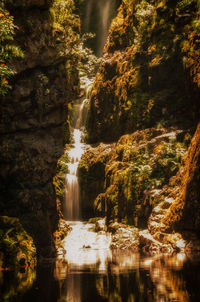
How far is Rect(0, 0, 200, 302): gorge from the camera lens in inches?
338

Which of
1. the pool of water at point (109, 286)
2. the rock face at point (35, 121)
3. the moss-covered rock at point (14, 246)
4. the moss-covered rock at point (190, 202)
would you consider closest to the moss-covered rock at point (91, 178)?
the rock face at point (35, 121)

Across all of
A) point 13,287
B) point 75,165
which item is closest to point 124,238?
point 75,165

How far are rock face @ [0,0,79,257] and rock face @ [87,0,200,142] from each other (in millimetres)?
5448

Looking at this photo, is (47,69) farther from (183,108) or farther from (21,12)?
(183,108)

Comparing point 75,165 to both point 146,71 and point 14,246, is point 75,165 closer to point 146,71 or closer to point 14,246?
point 146,71

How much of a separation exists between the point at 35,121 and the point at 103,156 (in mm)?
6802

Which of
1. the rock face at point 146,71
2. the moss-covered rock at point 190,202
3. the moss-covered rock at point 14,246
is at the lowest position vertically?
the moss-covered rock at point 14,246

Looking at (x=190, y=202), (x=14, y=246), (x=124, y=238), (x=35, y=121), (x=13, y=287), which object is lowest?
(x=13, y=287)

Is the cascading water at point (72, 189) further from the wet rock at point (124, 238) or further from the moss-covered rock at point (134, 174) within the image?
the wet rock at point (124, 238)

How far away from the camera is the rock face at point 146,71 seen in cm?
1741

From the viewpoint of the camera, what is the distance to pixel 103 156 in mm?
20484

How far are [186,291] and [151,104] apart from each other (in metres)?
15.1

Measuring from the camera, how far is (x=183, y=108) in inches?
706

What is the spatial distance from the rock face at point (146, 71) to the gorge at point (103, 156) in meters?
0.07
